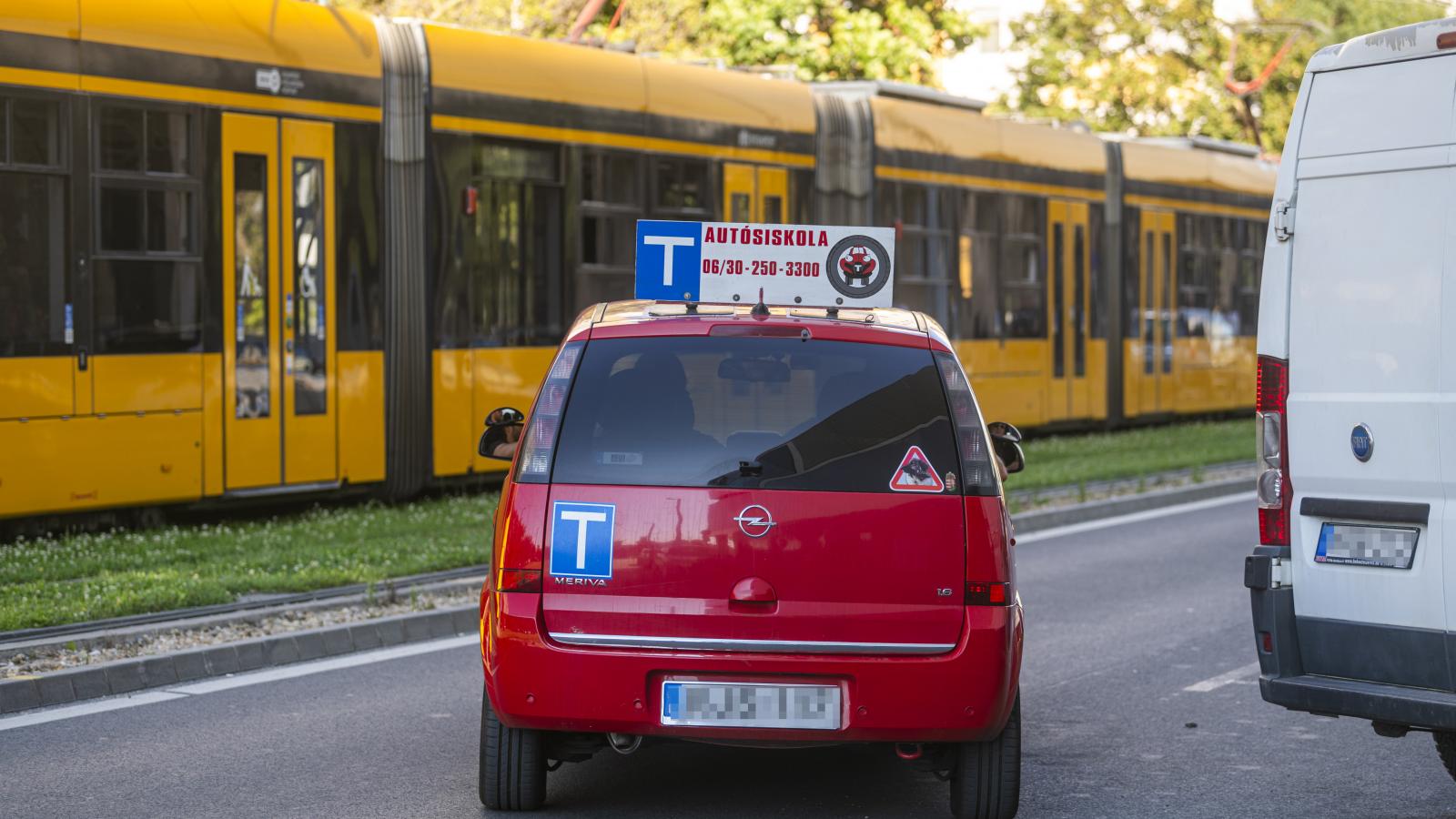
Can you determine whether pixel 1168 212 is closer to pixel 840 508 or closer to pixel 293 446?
pixel 293 446

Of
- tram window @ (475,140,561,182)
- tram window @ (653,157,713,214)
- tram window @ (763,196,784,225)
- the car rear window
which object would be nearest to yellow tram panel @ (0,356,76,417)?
tram window @ (475,140,561,182)

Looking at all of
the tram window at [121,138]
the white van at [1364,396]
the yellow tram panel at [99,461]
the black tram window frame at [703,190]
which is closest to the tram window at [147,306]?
the yellow tram panel at [99,461]

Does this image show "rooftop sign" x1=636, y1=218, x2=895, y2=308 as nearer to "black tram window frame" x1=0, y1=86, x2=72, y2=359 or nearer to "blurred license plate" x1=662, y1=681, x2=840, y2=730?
"blurred license plate" x1=662, y1=681, x2=840, y2=730

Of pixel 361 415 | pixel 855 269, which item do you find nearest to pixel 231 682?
pixel 855 269

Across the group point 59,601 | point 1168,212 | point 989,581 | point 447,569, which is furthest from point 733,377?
point 1168,212

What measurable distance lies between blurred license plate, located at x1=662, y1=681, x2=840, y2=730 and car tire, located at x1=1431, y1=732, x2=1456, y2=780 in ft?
6.49

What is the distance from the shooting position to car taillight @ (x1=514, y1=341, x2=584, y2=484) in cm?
585

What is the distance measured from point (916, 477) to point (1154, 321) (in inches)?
827

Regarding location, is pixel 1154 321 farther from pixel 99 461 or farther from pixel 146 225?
pixel 99 461

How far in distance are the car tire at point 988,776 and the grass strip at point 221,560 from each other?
15.3 feet

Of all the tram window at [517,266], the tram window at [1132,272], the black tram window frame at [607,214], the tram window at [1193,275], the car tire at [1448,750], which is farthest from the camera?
the tram window at [1193,275]

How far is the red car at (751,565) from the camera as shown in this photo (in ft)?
18.7

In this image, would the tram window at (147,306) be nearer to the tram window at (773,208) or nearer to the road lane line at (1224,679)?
the tram window at (773,208)

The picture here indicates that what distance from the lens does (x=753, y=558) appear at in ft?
18.8
